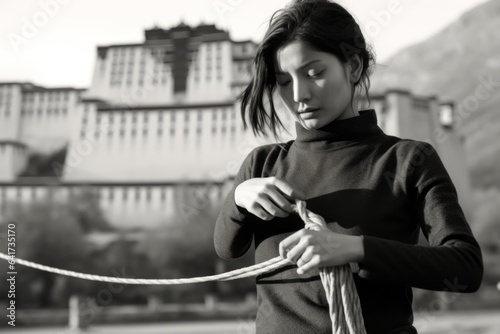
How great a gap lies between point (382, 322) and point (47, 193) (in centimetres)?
711

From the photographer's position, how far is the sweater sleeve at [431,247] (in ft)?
1.21

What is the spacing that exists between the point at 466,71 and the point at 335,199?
743 centimetres

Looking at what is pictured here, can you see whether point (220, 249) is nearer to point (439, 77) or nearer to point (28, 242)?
point (28, 242)

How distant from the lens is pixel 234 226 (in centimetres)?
44

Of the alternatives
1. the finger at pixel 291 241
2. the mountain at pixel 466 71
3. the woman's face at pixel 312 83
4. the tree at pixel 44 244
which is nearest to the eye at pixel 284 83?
the woman's face at pixel 312 83

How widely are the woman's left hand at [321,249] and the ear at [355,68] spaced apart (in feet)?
0.40

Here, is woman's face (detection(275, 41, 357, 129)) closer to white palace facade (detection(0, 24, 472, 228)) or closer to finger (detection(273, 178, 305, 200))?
finger (detection(273, 178, 305, 200))

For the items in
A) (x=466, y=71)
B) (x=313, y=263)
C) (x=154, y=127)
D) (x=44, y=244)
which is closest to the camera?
(x=313, y=263)

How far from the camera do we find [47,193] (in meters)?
7.13

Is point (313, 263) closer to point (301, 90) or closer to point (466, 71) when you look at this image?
point (301, 90)

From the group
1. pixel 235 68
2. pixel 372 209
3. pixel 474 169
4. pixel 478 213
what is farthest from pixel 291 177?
pixel 235 68

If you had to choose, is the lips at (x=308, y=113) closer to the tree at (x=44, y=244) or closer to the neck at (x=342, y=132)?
the neck at (x=342, y=132)

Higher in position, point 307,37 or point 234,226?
point 307,37

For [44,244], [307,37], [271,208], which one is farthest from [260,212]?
[44,244]
